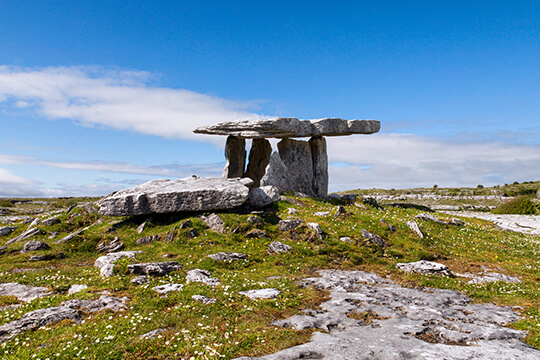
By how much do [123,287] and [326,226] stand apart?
1204 cm

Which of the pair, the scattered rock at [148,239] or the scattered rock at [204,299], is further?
the scattered rock at [148,239]

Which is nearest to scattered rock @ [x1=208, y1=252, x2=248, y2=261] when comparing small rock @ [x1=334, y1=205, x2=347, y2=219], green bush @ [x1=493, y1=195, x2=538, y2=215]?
small rock @ [x1=334, y1=205, x2=347, y2=219]

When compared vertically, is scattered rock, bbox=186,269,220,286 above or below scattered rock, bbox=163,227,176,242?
below

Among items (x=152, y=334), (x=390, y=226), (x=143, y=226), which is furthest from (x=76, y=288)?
(x=390, y=226)

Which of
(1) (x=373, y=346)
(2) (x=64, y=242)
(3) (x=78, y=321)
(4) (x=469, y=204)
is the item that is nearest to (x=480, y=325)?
(1) (x=373, y=346)

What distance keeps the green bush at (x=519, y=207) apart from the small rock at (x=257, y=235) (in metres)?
38.9

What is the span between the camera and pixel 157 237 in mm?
21234

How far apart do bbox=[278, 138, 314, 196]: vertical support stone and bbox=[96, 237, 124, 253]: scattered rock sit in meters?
17.6

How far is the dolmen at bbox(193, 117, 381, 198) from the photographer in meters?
32.2

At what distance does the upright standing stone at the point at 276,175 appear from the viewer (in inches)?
1185

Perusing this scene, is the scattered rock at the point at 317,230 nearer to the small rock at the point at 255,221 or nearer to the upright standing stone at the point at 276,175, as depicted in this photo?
the small rock at the point at 255,221

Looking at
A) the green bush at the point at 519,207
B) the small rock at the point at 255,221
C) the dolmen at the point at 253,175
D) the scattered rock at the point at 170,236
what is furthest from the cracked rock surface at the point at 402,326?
the green bush at the point at 519,207

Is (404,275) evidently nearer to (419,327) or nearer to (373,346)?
(419,327)

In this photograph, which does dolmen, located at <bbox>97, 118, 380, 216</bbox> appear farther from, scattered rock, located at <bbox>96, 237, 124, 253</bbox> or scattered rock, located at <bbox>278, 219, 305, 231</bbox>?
scattered rock, located at <bbox>278, 219, 305, 231</bbox>
